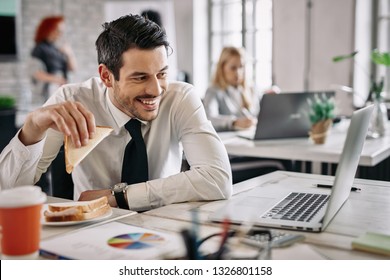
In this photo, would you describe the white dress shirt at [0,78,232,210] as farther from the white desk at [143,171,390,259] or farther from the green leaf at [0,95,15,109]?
the green leaf at [0,95,15,109]

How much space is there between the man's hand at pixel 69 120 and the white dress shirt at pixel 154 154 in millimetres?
133

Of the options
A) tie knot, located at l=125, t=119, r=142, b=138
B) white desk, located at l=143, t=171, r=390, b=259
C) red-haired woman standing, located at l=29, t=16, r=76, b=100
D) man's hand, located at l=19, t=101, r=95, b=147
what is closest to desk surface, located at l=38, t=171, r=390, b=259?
white desk, located at l=143, t=171, r=390, b=259

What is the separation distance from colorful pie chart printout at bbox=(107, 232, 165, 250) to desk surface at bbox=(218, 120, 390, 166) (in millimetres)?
1373

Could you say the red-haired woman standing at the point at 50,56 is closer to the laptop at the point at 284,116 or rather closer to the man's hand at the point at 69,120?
the laptop at the point at 284,116

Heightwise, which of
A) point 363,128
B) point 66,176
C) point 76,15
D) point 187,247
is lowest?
point 66,176

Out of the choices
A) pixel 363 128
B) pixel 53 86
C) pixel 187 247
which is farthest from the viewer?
pixel 53 86

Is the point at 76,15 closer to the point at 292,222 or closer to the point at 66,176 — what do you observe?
the point at 66,176

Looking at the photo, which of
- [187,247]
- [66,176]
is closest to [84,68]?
[66,176]

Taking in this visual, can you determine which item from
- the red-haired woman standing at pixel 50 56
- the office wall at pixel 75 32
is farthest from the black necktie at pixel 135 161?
the office wall at pixel 75 32

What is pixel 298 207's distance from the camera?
1.38 m

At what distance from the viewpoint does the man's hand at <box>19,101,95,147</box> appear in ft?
4.28

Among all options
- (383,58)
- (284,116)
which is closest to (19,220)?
(284,116)

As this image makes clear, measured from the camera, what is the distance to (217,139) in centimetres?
172

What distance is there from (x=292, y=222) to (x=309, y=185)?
1.61ft
